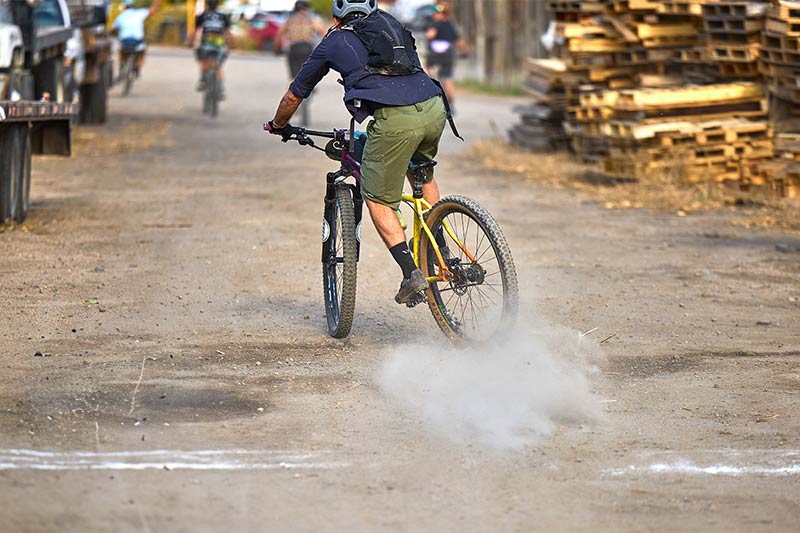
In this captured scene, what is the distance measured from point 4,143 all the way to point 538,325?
5.39m

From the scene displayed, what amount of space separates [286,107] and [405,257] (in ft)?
3.21

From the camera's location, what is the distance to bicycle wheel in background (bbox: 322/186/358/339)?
7074 millimetres

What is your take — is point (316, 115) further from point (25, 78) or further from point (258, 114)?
point (25, 78)

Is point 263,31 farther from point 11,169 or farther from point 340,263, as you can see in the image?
point 340,263

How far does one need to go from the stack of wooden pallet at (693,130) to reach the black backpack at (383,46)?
7407 millimetres

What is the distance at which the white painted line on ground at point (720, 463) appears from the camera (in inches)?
202

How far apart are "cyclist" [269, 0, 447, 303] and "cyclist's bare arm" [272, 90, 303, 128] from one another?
1 cm

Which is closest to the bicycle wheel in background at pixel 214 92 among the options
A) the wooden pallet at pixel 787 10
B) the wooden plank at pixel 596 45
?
the wooden plank at pixel 596 45

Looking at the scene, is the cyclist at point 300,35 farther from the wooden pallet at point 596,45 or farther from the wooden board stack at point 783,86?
the wooden board stack at point 783,86

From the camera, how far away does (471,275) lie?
6.78m

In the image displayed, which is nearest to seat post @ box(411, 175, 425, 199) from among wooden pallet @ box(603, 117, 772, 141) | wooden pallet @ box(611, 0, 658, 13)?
wooden pallet @ box(603, 117, 772, 141)

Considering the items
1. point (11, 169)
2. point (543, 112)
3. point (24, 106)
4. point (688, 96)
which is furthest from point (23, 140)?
point (543, 112)

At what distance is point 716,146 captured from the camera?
46.2 ft

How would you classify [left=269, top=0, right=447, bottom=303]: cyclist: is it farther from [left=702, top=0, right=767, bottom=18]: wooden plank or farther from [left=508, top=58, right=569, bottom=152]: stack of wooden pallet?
[left=508, top=58, right=569, bottom=152]: stack of wooden pallet
